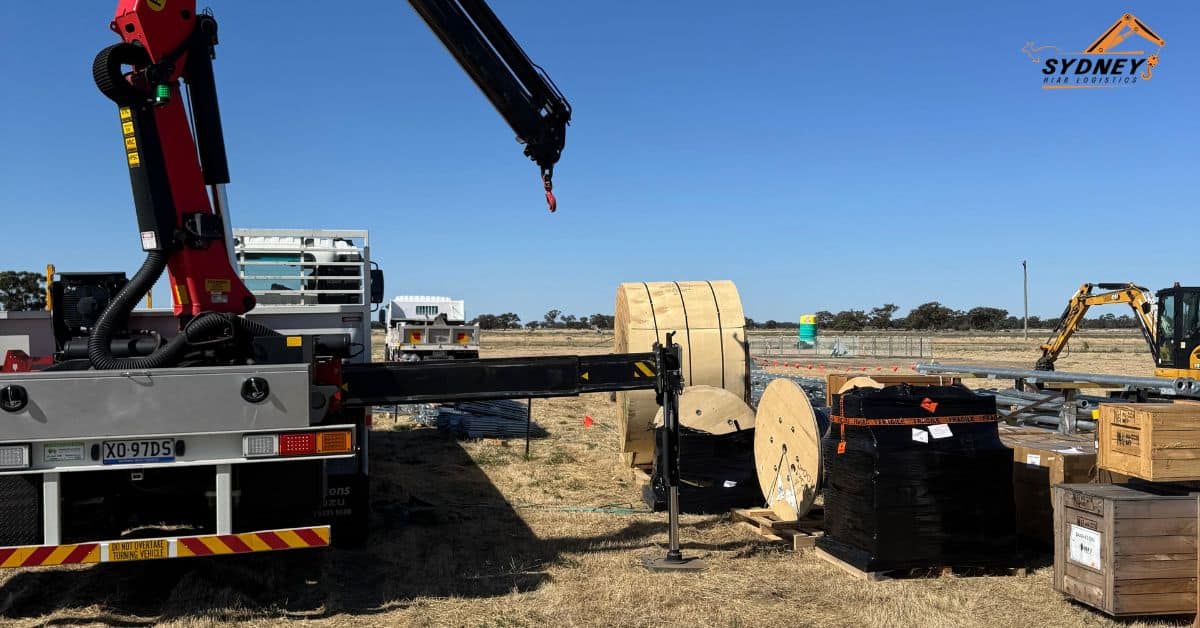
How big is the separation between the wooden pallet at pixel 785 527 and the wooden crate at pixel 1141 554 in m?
2.28

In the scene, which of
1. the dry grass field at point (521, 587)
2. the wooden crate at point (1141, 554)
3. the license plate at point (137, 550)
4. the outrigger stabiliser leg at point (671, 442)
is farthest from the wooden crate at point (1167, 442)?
the license plate at point (137, 550)

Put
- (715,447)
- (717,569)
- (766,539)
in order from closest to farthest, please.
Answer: (717,569) → (766,539) → (715,447)

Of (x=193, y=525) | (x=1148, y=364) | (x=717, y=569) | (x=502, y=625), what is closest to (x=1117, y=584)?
(x=717, y=569)

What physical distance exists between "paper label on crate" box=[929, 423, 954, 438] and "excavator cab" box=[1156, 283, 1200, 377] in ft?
38.7

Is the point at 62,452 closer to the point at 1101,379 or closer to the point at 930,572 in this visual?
the point at 930,572

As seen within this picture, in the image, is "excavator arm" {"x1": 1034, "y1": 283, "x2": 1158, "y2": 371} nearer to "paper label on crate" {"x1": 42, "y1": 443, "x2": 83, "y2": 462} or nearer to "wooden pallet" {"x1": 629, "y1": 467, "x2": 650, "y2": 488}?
"wooden pallet" {"x1": 629, "y1": 467, "x2": 650, "y2": 488}

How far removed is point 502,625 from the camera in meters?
5.59

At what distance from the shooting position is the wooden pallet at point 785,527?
7.51m

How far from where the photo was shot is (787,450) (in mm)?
8289

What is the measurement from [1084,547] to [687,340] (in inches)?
227

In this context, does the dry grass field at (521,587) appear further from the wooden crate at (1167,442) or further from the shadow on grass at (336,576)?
the wooden crate at (1167,442)

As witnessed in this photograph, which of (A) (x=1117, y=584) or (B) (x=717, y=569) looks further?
(B) (x=717, y=569)

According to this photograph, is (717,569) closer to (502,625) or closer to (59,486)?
(502,625)

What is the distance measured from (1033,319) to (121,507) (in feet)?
499
